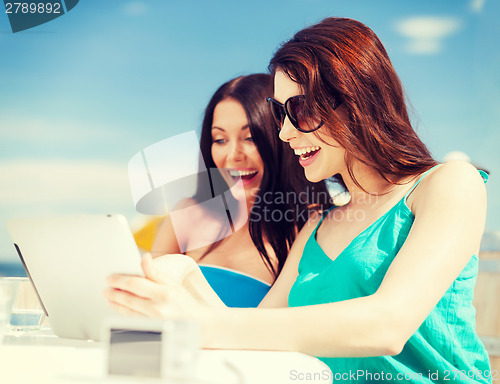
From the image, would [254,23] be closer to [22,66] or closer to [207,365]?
[22,66]

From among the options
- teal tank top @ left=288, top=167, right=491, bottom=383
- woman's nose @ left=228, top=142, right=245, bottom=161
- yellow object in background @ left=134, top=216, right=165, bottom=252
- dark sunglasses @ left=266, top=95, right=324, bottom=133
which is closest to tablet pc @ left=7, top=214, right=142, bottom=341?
teal tank top @ left=288, top=167, right=491, bottom=383

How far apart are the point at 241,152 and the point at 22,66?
2.68 meters

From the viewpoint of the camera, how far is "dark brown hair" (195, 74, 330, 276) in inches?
78.5

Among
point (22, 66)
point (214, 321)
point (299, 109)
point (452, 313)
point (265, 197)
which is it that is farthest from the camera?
point (22, 66)

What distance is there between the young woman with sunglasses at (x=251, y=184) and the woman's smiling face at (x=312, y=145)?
44 centimetres

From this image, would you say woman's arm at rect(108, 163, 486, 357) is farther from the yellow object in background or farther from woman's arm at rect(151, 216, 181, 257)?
the yellow object in background

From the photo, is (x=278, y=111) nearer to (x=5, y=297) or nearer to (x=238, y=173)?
(x=238, y=173)

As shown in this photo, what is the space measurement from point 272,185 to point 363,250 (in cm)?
83

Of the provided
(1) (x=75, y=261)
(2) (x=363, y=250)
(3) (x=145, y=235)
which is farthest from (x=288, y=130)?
(3) (x=145, y=235)

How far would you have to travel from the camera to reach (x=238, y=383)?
27.6 inches

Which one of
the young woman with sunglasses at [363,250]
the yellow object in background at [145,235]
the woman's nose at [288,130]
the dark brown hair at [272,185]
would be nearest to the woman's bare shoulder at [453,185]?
the young woman with sunglasses at [363,250]

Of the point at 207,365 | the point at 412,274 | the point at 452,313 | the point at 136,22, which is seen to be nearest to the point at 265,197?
the point at 452,313

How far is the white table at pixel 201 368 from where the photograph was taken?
28.5 inches

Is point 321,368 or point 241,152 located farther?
point 241,152
